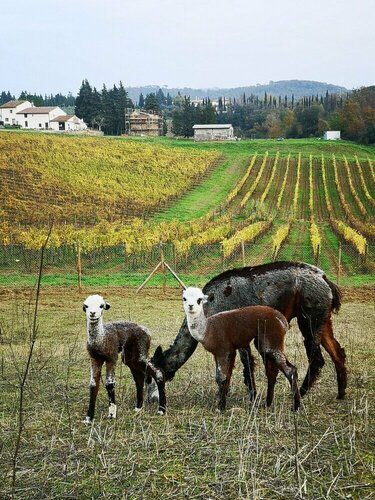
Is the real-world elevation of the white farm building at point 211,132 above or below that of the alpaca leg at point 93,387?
above

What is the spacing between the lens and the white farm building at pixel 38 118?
3415 inches

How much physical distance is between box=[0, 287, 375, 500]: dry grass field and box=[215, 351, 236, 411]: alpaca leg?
201mm

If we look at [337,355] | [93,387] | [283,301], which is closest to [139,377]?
[93,387]

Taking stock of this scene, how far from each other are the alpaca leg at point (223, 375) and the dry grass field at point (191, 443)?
0.66ft

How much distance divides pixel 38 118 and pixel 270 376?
89670 mm

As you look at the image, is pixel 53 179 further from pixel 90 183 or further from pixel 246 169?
pixel 246 169

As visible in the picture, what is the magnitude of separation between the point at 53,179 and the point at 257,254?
2438 centimetres

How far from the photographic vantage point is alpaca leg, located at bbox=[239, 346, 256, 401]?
772 cm

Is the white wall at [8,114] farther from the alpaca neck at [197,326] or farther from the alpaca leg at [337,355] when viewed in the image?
the alpaca neck at [197,326]

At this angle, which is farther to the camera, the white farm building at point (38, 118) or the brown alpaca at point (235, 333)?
the white farm building at point (38, 118)

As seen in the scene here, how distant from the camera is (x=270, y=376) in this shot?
7.49 m

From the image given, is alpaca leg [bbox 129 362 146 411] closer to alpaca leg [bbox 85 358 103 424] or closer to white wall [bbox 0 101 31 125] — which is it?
alpaca leg [bbox 85 358 103 424]

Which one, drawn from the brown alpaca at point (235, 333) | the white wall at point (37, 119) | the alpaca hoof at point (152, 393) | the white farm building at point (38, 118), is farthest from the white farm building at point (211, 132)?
the brown alpaca at point (235, 333)

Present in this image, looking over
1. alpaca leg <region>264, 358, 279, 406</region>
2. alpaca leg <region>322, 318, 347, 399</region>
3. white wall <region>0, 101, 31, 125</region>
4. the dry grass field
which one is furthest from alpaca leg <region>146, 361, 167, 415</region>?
white wall <region>0, 101, 31, 125</region>
